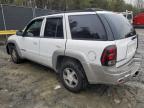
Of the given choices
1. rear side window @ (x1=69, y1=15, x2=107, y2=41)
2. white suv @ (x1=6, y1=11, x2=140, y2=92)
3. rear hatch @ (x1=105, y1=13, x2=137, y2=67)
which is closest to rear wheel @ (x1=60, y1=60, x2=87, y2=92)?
white suv @ (x1=6, y1=11, x2=140, y2=92)

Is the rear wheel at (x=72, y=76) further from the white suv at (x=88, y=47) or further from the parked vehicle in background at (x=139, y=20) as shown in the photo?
the parked vehicle in background at (x=139, y=20)

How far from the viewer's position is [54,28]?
4762 millimetres

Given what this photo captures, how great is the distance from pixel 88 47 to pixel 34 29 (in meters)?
2.38

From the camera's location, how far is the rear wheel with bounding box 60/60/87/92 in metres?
4.11

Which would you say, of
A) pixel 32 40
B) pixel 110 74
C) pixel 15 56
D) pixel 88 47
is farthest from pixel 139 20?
pixel 110 74

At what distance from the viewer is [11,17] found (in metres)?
13.1

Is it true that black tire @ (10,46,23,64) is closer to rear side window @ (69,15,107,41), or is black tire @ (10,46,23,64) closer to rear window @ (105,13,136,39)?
rear side window @ (69,15,107,41)

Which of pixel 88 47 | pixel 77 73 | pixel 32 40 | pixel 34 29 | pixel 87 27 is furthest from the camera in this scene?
pixel 34 29

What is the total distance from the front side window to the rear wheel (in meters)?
1.44

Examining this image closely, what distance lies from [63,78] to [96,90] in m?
0.84

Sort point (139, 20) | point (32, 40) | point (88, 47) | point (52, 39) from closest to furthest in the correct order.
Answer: point (88, 47)
point (52, 39)
point (32, 40)
point (139, 20)

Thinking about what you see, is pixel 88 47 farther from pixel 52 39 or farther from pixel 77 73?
pixel 52 39

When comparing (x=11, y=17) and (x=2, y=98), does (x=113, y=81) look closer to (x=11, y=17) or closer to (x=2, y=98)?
(x=2, y=98)

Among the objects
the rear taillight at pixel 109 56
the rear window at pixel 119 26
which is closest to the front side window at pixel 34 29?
the rear window at pixel 119 26
